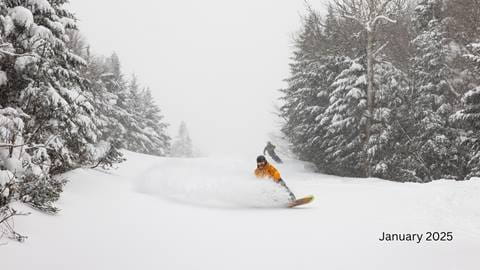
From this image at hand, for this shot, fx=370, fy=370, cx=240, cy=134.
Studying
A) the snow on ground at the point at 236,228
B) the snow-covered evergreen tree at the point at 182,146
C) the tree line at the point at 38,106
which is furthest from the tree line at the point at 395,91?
the snow-covered evergreen tree at the point at 182,146

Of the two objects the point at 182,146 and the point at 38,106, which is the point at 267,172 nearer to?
the point at 38,106

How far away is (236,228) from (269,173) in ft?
11.8

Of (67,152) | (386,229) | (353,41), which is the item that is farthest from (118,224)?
(353,41)

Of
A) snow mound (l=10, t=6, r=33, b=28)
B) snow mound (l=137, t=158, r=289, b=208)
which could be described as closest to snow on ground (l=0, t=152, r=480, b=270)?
snow mound (l=137, t=158, r=289, b=208)

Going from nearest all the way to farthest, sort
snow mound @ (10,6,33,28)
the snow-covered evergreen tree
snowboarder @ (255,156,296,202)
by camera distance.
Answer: snow mound @ (10,6,33,28), snowboarder @ (255,156,296,202), the snow-covered evergreen tree

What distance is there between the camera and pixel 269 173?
32.6 ft

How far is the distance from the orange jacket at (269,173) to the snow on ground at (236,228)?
0.84ft

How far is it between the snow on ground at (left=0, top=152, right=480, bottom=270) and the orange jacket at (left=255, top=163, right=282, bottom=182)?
26 cm

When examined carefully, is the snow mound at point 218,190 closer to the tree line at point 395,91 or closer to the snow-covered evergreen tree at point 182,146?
the tree line at point 395,91

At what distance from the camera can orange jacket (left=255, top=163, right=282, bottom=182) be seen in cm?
979

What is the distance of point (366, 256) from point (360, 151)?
16.4 meters

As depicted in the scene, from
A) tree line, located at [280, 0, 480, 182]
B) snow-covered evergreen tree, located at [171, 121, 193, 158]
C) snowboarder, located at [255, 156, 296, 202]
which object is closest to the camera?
snowboarder, located at [255, 156, 296, 202]

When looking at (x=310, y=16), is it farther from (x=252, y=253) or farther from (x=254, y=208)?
(x=252, y=253)

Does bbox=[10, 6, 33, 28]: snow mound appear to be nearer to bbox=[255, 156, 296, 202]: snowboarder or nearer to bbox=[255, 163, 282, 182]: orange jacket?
bbox=[255, 156, 296, 202]: snowboarder
